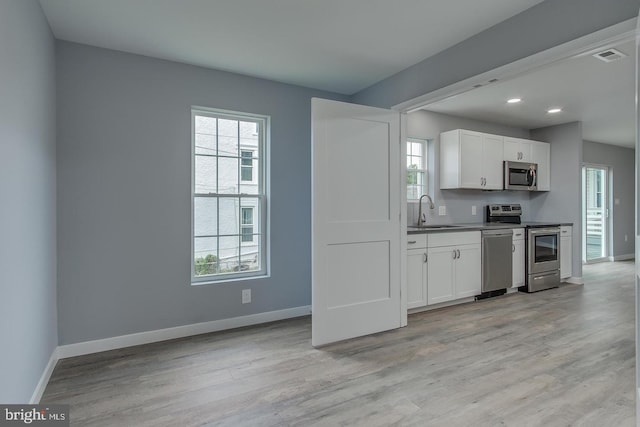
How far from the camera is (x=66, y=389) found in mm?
2264

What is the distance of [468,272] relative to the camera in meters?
4.21

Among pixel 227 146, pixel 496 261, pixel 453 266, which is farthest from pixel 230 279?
pixel 496 261

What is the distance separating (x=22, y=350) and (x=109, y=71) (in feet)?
7.19

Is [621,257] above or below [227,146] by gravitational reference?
below

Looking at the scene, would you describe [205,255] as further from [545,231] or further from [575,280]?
[575,280]

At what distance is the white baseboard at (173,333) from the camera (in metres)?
2.79

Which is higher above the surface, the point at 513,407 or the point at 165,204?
the point at 165,204

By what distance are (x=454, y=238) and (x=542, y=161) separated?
2777 millimetres

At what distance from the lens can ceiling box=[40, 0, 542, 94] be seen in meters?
2.27

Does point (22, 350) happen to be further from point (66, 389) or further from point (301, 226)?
point (301, 226)

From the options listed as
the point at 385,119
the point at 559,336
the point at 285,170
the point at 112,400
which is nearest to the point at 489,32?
the point at 385,119

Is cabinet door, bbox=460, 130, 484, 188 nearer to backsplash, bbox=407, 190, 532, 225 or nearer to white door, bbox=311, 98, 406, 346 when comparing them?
backsplash, bbox=407, 190, 532, 225

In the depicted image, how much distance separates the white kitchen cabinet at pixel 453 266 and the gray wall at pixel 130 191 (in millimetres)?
1932

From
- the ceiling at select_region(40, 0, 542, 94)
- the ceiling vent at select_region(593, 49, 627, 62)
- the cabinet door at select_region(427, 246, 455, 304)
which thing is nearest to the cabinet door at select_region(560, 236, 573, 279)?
the cabinet door at select_region(427, 246, 455, 304)
